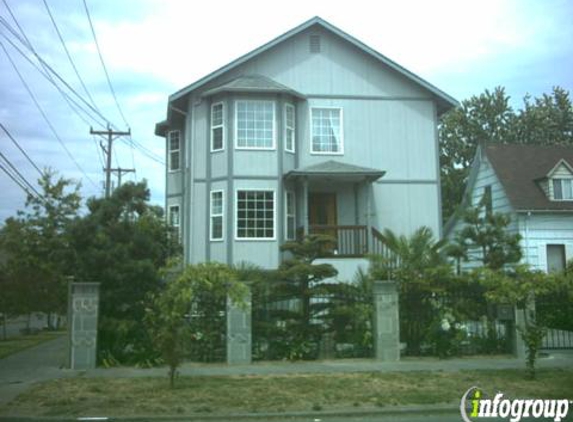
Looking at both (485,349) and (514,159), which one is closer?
(485,349)

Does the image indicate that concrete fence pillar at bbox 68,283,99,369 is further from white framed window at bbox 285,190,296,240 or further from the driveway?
white framed window at bbox 285,190,296,240

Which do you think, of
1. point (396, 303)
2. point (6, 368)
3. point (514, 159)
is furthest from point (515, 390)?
point (514, 159)

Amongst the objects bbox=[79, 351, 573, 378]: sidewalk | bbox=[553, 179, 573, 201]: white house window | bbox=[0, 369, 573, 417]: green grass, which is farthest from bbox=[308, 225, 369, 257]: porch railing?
bbox=[553, 179, 573, 201]: white house window

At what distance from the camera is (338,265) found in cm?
2173

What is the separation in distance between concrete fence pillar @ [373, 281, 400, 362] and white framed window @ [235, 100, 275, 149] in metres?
8.45

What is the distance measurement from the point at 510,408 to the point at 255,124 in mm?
14792

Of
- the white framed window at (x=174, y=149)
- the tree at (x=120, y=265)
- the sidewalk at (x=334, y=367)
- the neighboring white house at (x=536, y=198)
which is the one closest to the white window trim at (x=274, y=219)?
the white framed window at (x=174, y=149)

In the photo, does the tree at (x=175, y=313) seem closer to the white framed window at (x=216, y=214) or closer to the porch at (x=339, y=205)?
the porch at (x=339, y=205)

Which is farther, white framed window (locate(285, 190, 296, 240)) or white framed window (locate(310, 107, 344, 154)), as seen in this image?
white framed window (locate(310, 107, 344, 154))

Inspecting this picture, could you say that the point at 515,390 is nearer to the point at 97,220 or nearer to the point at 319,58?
the point at 97,220

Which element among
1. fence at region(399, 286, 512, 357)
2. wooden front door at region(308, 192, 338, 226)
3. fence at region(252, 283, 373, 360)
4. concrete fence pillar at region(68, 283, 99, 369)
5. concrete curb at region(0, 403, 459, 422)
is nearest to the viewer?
concrete curb at region(0, 403, 459, 422)

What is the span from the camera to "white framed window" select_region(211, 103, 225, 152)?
916 inches

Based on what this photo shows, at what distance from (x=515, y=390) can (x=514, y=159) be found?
19974mm

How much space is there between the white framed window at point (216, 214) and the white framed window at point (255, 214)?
64cm
